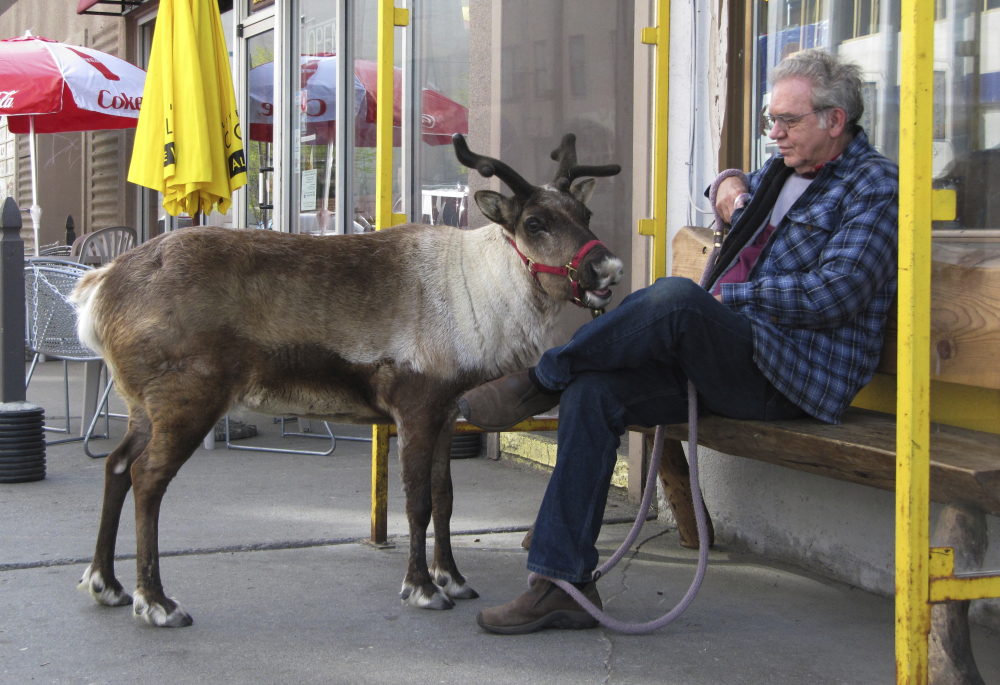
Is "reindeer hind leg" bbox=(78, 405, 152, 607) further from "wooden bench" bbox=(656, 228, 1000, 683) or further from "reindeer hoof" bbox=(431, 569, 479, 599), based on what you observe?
"wooden bench" bbox=(656, 228, 1000, 683)

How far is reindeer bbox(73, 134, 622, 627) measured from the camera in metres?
3.14

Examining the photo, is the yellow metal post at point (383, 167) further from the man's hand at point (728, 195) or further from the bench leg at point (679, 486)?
the man's hand at point (728, 195)

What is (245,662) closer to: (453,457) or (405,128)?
(453,457)

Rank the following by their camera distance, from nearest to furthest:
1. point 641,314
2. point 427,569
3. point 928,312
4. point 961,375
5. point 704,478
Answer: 1. point 928,312
2. point 961,375
3. point 641,314
4. point 427,569
5. point 704,478

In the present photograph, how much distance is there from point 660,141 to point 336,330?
1.76 meters

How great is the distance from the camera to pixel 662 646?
118 inches

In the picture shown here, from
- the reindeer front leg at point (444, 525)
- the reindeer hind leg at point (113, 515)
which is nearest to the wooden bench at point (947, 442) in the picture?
the reindeer front leg at point (444, 525)

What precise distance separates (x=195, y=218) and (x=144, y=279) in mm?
3385

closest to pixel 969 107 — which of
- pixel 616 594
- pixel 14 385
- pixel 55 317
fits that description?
pixel 616 594

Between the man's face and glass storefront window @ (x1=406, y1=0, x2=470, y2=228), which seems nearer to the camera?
the man's face

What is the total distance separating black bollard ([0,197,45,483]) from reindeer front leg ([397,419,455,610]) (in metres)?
2.77

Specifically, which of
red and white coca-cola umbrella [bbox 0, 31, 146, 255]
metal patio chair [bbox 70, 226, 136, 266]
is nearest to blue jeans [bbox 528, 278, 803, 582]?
red and white coca-cola umbrella [bbox 0, 31, 146, 255]

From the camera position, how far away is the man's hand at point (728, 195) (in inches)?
142

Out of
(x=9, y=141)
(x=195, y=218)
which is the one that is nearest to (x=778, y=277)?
(x=195, y=218)
